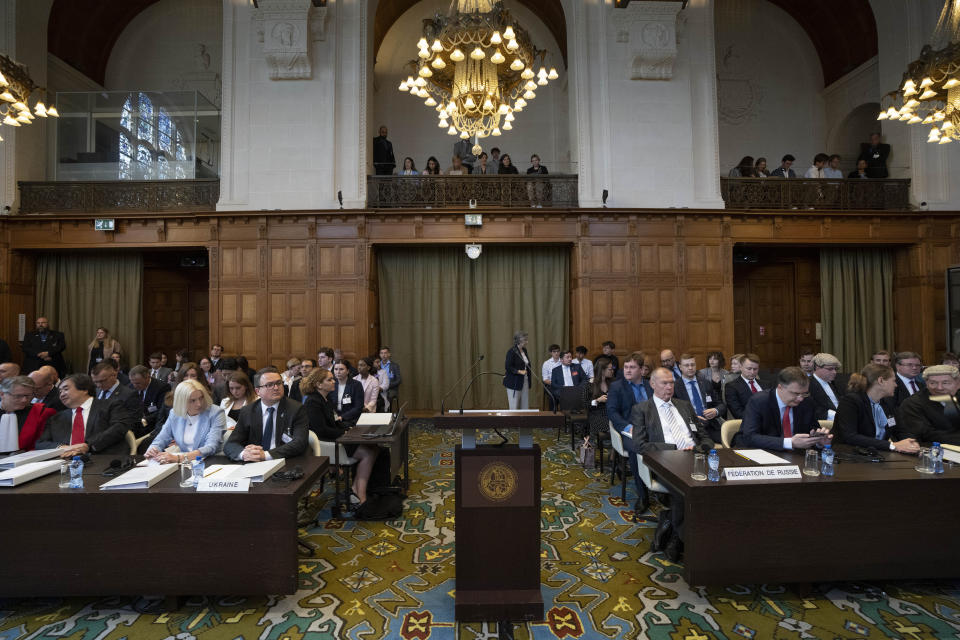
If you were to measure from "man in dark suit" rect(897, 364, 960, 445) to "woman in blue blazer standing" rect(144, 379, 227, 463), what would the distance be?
5.14 meters

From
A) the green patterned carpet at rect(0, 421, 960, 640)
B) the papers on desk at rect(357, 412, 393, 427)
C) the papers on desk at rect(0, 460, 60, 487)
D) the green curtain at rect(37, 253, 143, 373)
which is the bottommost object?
the green patterned carpet at rect(0, 421, 960, 640)

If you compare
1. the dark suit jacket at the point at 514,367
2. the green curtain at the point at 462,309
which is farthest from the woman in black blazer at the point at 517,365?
the green curtain at the point at 462,309

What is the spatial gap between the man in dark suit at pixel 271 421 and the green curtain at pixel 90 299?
→ 847 cm

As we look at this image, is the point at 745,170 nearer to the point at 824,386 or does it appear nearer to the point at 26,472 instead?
the point at 824,386

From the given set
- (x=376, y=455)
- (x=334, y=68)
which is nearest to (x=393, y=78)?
(x=334, y=68)

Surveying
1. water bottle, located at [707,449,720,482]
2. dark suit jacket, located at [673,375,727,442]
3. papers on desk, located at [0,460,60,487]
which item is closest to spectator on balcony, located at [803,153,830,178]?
dark suit jacket, located at [673,375,727,442]

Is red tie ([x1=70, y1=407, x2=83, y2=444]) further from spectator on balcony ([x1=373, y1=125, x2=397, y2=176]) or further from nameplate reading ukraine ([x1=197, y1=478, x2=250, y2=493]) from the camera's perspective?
spectator on balcony ([x1=373, y1=125, x2=397, y2=176])

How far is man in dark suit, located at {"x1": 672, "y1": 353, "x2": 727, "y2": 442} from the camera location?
544cm

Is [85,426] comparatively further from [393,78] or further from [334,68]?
[393,78]

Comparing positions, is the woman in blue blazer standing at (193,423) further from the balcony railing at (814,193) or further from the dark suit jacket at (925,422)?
the balcony railing at (814,193)

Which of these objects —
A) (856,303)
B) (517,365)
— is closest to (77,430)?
(517,365)

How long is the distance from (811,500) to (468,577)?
79.5 inches

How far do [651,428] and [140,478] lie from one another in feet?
11.5

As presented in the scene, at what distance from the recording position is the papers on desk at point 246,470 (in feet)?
10.2
